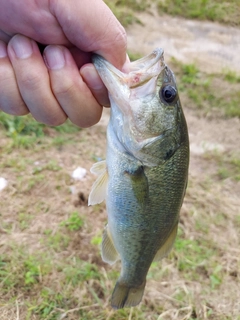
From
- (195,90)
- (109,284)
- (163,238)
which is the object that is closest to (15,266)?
(109,284)

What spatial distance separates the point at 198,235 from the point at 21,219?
132cm

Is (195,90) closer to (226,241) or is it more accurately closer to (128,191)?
(226,241)

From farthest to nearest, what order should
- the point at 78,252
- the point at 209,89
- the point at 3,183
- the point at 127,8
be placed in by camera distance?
the point at 127,8 < the point at 209,89 < the point at 3,183 < the point at 78,252

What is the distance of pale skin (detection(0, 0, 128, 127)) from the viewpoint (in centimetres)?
133

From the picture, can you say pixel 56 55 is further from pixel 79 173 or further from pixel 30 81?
pixel 79 173

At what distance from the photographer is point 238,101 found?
4734 millimetres

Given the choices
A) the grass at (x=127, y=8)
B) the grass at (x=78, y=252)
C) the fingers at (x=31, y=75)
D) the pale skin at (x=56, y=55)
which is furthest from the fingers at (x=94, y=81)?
the grass at (x=127, y=8)

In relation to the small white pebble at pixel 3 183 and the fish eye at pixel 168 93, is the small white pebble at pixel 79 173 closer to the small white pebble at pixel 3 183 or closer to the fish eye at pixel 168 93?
the small white pebble at pixel 3 183

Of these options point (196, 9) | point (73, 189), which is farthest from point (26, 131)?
point (196, 9)

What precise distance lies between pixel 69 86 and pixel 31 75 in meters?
0.14

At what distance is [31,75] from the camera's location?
4.65 ft

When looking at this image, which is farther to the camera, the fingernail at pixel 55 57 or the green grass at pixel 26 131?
the green grass at pixel 26 131

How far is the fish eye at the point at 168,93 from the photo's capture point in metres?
1.46

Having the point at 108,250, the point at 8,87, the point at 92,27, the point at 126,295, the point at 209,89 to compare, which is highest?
the point at 92,27
